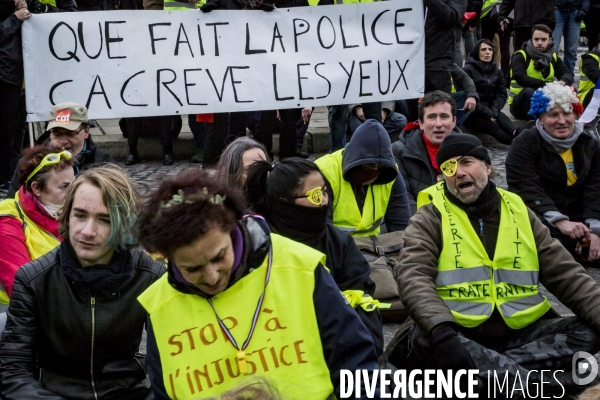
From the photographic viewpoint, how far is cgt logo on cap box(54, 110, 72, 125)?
19.0 ft

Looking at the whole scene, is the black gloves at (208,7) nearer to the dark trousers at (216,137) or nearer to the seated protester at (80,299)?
the dark trousers at (216,137)

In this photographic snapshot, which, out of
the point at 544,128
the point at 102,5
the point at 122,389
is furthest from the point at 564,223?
the point at 102,5

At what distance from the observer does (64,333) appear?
11.9 feet

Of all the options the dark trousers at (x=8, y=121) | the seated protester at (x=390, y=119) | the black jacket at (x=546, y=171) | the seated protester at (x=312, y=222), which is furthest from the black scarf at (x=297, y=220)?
the seated protester at (x=390, y=119)

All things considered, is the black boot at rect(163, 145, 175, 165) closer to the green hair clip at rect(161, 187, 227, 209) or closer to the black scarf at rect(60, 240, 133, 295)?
the black scarf at rect(60, 240, 133, 295)

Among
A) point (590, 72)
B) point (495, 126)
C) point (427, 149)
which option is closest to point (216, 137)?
point (427, 149)

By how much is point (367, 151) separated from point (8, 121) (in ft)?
12.2

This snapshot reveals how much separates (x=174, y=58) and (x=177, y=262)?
18.0 feet

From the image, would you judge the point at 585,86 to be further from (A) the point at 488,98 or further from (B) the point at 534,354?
(B) the point at 534,354

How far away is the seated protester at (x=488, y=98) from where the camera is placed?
10312 millimetres

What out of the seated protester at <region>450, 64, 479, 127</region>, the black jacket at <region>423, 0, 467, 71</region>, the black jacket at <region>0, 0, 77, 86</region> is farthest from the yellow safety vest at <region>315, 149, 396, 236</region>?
the seated protester at <region>450, 64, 479, 127</region>

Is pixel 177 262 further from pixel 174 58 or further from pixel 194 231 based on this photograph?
pixel 174 58

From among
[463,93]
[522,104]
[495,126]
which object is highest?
[463,93]

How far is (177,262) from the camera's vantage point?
2.64 metres
